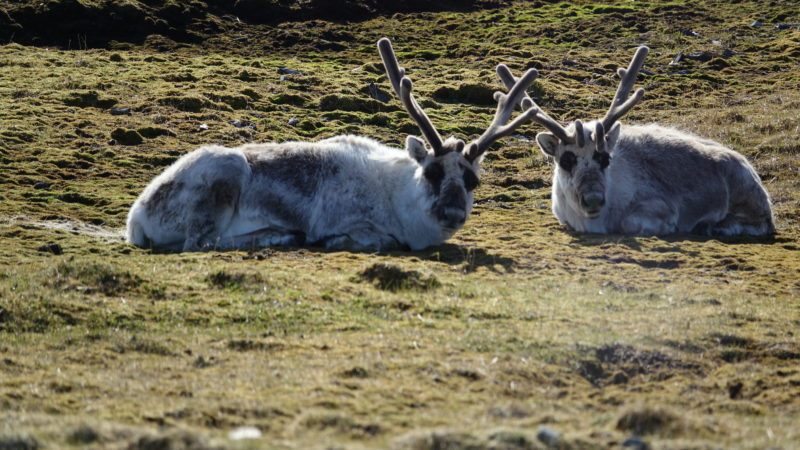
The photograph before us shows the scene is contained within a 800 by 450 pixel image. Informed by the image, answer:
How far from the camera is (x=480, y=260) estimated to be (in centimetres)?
1406

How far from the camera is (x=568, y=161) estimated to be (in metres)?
15.8

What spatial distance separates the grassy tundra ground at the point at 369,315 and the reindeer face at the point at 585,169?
0.52m

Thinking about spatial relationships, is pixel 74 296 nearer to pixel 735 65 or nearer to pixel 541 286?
pixel 541 286

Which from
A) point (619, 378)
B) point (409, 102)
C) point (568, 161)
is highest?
point (409, 102)

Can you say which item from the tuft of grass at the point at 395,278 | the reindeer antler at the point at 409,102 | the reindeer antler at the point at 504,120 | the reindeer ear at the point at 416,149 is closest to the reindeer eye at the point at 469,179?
the reindeer antler at the point at 504,120

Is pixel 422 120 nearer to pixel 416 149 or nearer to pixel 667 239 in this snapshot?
pixel 416 149

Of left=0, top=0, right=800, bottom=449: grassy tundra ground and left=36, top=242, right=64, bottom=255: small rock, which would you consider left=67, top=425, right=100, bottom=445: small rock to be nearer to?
left=0, top=0, right=800, bottom=449: grassy tundra ground

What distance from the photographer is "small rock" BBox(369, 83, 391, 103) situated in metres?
25.8

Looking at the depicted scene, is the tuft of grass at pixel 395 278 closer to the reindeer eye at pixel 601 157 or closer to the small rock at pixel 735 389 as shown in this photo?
the small rock at pixel 735 389

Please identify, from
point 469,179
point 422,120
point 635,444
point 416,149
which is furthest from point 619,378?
point 422,120

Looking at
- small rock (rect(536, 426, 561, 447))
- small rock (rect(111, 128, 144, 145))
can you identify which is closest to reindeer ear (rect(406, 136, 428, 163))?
small rock (rect(536, 426, 561, 447))

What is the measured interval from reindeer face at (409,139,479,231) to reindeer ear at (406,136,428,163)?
15 millimetres

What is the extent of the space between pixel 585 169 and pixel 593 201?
20.2 inches

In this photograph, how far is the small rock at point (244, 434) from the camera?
7098 mm
